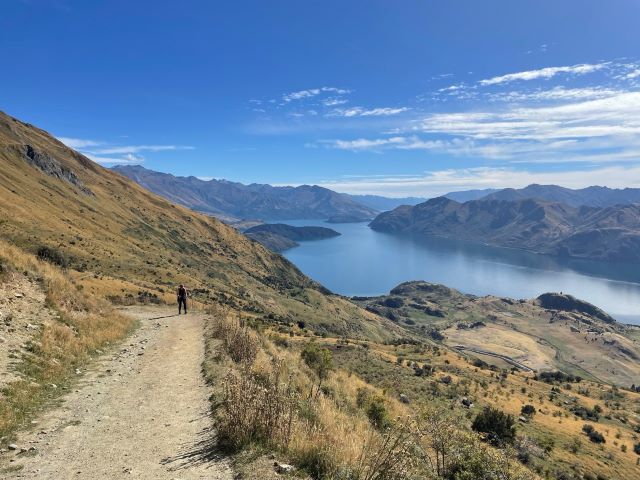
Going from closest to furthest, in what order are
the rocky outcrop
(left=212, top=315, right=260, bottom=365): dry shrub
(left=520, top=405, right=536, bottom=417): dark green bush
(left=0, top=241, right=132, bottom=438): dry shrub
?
(left=0, top=241, right=132, bottom=438): dry shrub
(left=212, top=315, right=260, bottom=365): dry shrub
(left=520, top=405, right=536, bottom=417): dark green bush
the rocky outcrop

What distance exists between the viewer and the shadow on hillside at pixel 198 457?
814 cm

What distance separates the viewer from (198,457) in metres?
8.45

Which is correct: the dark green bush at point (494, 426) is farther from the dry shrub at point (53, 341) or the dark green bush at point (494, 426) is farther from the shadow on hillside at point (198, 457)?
the dry shrub at point (53, 341)

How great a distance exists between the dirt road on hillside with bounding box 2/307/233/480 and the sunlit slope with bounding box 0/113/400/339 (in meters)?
25.7

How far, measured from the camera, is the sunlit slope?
67750 mm

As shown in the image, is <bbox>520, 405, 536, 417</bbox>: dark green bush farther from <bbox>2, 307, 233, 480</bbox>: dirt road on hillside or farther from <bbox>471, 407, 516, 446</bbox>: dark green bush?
<bbox>2, 307, 233, 480</bbox>: dirt road on hillside

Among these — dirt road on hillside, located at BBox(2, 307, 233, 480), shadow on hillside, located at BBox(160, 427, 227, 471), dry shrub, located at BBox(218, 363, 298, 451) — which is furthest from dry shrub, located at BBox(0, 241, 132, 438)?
dry shrub, located at BBox(218, 363, 298, 451)

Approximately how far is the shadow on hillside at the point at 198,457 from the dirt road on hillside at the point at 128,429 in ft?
0.07

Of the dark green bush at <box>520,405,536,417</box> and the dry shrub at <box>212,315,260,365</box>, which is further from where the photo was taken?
the dark green bush at <box>520,405,536,417</box>

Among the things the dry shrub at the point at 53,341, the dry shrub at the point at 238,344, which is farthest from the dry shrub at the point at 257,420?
the dry shrub at the point at 238,344

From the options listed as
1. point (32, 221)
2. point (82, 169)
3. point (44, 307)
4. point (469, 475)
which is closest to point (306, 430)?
point (469, 475)

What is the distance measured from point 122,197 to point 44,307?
153932 mm

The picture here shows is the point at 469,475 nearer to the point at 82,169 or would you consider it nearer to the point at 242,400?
the point at 242,400

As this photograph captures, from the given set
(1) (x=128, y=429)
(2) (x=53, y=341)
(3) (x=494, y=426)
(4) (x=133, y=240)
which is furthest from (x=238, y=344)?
(4) (x=133, y=240)
